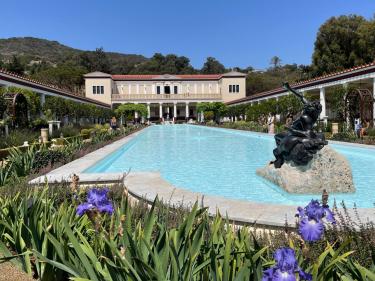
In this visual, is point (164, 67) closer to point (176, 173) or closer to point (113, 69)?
point (113, 69)

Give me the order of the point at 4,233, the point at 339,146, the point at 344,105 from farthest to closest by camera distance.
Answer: the point at 344,105 < the point at 339,146 < the point at 4,233

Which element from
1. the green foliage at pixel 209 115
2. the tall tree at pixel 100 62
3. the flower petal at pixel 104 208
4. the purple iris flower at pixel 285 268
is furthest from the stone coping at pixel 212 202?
the tall tree at pixel 100 62

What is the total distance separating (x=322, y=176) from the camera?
6266mm

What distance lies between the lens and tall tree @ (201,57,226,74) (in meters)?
88.6

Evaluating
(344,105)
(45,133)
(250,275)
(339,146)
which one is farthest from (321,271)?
(344,105)

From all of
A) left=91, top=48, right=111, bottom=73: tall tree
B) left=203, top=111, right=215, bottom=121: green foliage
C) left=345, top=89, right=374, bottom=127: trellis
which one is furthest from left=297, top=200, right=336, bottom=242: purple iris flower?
left=91, top=48, right=111, bottom=73: tall tree

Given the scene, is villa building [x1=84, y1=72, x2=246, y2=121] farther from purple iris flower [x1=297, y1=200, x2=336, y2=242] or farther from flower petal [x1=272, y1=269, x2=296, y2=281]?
flower petal [x1=272, y1=269, x2=296, y2=281]

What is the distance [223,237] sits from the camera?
7.67ft

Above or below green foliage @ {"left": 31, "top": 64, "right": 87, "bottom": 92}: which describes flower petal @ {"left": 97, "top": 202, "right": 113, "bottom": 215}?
below

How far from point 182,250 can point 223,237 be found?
38 centimetres

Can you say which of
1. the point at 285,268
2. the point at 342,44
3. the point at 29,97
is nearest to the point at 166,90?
the point at 342,44

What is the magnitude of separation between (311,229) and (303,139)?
16.2ft

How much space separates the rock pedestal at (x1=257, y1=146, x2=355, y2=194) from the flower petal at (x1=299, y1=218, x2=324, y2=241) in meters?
4.77

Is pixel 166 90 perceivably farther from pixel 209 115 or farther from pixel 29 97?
pixel 29 97
